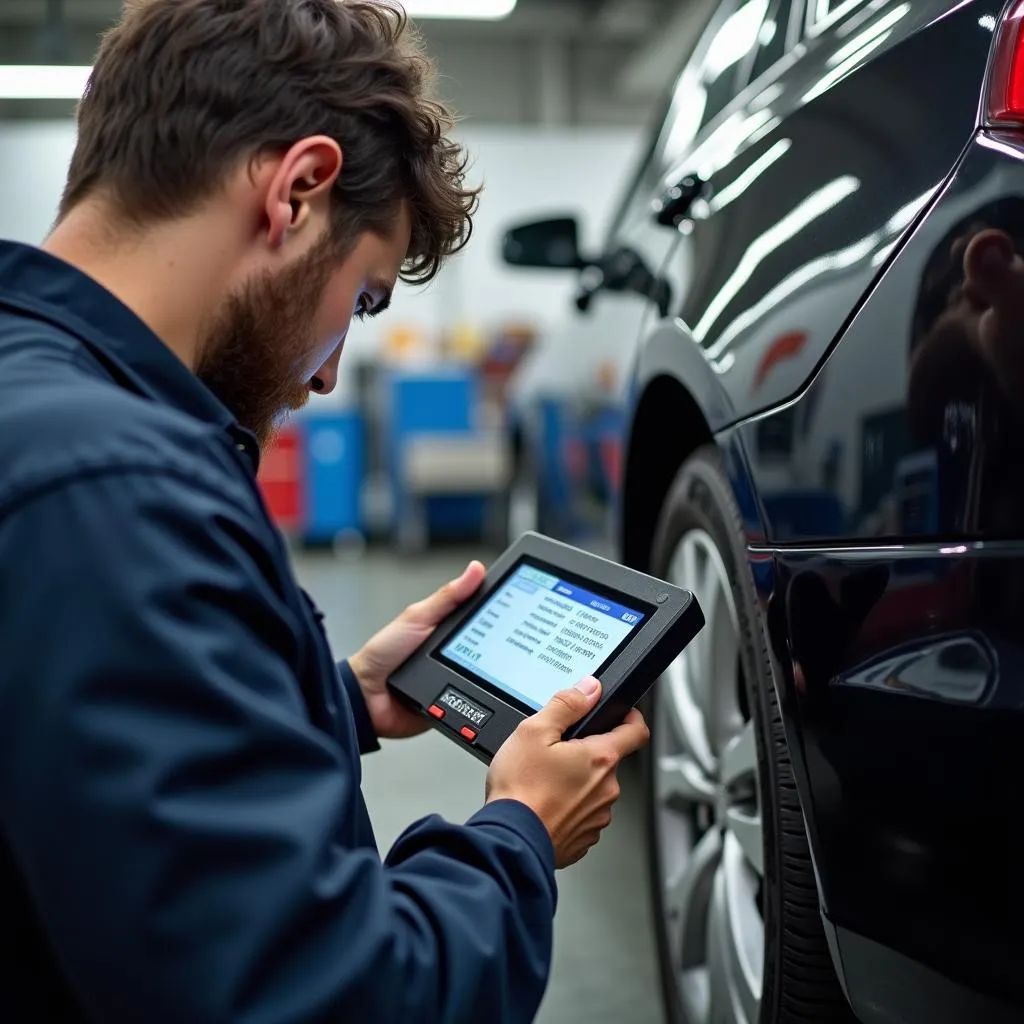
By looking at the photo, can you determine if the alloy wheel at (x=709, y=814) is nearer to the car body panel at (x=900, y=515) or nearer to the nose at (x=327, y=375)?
the car body panel at (x=900, y=515)

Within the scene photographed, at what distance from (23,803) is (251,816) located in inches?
4.3

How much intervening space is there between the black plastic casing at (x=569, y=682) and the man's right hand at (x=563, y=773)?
2cm

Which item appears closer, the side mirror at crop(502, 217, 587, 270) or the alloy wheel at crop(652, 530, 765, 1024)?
the alloy wheel at crop(652, 530, 765, 1024)

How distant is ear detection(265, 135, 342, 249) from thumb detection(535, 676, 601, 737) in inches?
15.1

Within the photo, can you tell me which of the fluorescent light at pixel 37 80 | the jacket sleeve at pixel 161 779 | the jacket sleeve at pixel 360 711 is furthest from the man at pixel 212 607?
the fluorescent light at pixel 37 80

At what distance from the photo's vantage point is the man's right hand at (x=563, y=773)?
33.8 inches

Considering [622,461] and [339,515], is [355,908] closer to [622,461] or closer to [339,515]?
[622,461]

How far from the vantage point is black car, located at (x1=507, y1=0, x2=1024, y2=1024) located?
2.81ft

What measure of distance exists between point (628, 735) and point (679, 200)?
812 mm

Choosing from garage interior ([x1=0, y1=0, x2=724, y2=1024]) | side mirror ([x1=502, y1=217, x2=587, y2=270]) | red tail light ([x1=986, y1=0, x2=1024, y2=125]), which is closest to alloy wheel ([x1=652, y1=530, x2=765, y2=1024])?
red tail light ([x1=986, y1=0, x2=1024, y2=125])

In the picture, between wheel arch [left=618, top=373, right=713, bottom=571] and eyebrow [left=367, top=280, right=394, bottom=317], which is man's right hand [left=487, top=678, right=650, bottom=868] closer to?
eyebrow [left=367, top=280, right=394, bottom=317]

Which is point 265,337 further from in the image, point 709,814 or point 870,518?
point 709,814

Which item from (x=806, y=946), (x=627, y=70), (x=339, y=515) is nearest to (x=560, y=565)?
(x=806, y=946)

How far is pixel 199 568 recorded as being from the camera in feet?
2.03
